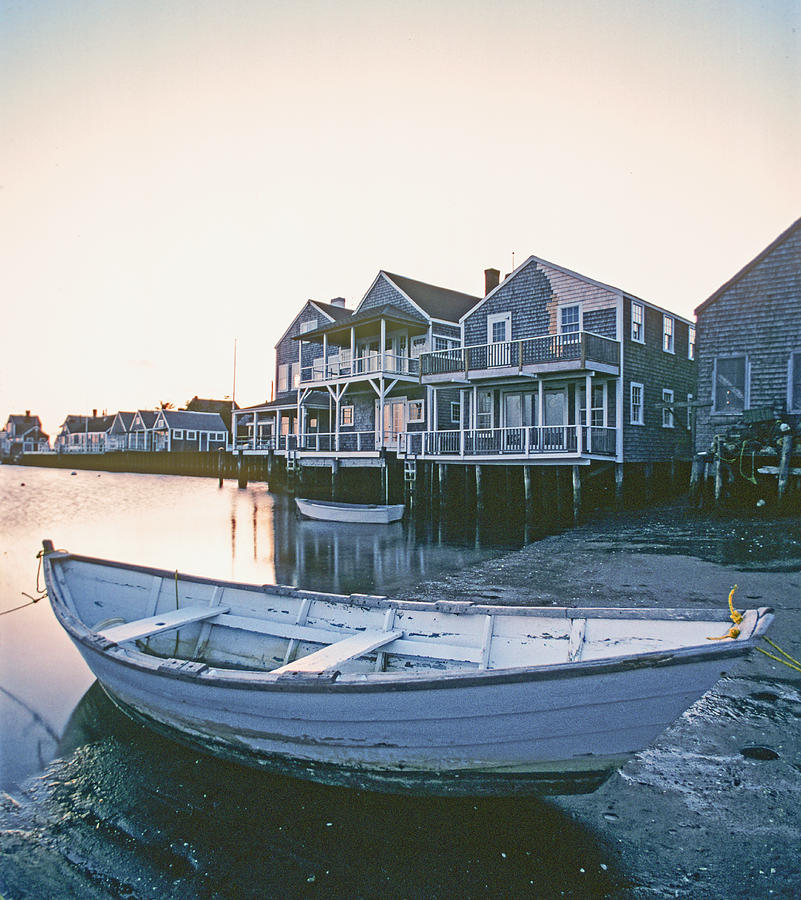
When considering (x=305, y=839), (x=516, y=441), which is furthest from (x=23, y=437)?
(x=305, y=839)

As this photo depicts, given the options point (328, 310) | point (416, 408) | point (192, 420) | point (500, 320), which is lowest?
point (416, 408)

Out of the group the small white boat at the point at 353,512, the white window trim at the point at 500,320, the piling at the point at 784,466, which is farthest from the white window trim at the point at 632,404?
the small white boat at the point at 353,512

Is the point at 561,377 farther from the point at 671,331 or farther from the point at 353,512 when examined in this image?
the point at 353,512

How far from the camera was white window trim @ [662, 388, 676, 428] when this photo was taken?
25.1 metres

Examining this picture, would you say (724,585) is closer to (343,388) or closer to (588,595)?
(588,595)

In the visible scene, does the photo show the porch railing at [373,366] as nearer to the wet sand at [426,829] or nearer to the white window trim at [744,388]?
the white window trim at [744,388]

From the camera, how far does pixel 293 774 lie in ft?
17.3

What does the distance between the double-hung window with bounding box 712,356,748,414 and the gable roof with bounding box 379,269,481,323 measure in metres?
13.7

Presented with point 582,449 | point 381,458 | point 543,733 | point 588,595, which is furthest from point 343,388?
point 543,733

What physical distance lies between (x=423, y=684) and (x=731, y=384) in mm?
20554

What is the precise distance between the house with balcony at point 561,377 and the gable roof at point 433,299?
14.9ft

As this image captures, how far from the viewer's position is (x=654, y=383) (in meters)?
24.5

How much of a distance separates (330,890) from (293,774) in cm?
130

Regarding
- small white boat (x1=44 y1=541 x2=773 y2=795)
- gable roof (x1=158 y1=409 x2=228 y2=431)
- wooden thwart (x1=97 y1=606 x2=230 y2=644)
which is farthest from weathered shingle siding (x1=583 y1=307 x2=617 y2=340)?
gable roof (x1=158 y1=409 x2=228 y2=431)
